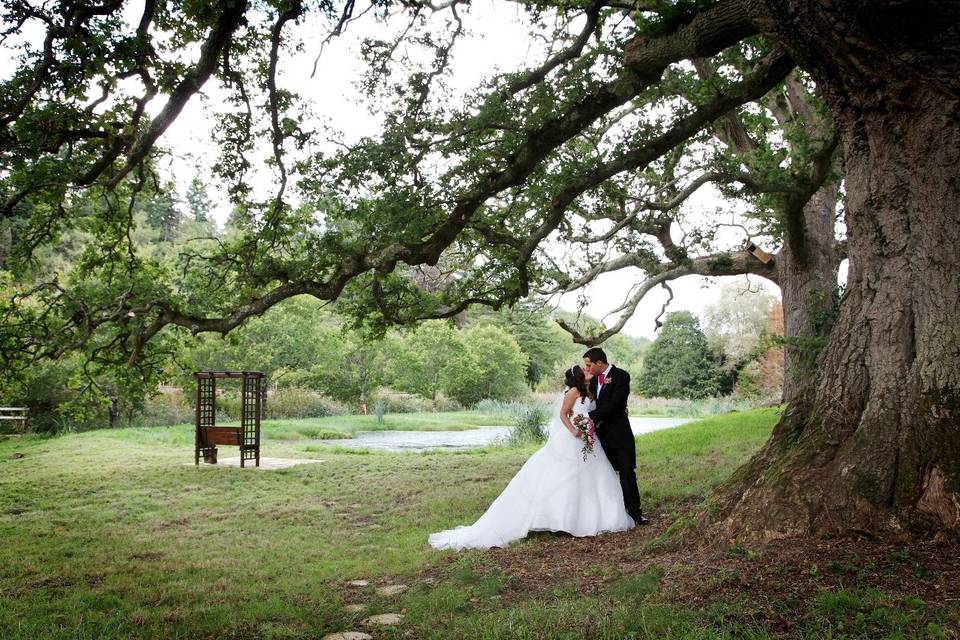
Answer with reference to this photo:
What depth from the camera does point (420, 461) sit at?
1628 centimetres

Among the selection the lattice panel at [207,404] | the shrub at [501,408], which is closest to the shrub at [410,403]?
the shrub at [501,408]

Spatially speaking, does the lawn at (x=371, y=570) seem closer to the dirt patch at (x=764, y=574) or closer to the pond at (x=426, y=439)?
the dirt patch at (x=764, y=574)

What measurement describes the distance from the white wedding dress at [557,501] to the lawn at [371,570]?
0.86 feet

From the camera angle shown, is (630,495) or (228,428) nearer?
(630,495)

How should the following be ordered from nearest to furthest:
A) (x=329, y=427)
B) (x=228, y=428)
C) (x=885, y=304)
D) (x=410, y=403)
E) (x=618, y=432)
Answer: (x=885, y=304) → (x=618, y=432) → (x=228, y=428) → (x=329, y=427) → (x=410, y=403)

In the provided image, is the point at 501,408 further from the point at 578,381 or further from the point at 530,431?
the point at 578,381

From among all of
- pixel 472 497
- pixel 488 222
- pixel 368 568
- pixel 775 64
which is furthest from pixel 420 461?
pixel 775 64

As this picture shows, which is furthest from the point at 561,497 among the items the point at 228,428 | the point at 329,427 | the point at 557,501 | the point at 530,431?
the point at 329,427

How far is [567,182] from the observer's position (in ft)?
27.9

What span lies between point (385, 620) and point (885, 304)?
4292mm

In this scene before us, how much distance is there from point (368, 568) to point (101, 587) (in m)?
2.24

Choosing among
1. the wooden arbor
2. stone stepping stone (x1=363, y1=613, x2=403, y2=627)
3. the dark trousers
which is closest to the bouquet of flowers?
the dark trousers

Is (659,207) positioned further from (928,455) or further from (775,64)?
(928,455)

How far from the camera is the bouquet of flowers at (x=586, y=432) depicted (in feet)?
24.4
